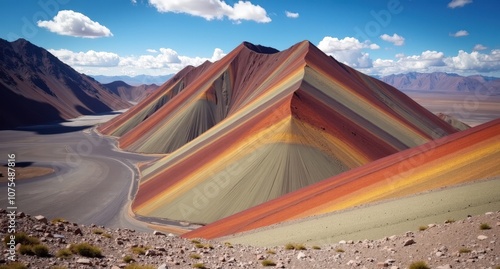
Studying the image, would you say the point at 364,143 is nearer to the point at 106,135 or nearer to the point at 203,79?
the point at 203,79

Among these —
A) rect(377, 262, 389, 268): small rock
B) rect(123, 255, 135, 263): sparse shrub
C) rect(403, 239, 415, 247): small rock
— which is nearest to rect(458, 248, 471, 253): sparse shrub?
rect(403, 239, 415, 247): small rock

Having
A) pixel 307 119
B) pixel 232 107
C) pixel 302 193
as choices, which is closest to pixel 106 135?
pixel 232 107

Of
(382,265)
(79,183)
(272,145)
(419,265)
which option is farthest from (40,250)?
(79,183)

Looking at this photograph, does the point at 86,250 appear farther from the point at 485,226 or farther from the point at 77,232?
the point at 485,226

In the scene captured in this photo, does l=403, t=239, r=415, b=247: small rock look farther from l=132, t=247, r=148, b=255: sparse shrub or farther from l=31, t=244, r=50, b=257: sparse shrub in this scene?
l=31, t=244, r=50, b=257: sparse shrub

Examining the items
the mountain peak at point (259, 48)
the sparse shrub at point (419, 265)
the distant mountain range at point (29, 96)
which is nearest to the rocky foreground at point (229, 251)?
the sparse shrub at point (419, 265)

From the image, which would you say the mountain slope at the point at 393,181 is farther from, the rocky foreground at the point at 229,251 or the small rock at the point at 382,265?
the small rock at the point at 382,265
